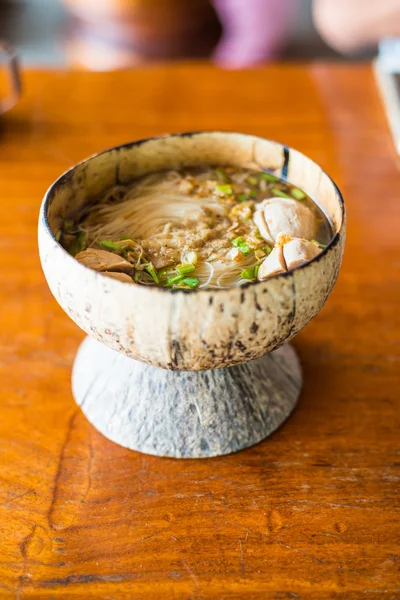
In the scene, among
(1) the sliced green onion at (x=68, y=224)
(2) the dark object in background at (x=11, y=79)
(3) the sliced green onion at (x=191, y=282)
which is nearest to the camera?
(3) the sliced green onion at (x=191, y=282)

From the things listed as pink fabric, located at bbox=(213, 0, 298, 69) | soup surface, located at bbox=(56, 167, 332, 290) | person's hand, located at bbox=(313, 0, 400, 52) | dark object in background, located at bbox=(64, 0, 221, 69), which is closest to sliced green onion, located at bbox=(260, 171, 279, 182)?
soup surface, located at bbox=(56, 167, 332, 290)

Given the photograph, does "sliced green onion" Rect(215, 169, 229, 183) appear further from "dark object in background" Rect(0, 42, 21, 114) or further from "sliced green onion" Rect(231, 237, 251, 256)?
"dark object in background" Rect(0, 42, 21, 114)

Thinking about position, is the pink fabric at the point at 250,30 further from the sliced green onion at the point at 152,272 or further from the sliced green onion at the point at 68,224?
the sliced green onion at the point at 152,272

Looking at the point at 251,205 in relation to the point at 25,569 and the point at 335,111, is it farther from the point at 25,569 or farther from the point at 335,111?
the point at 335,111

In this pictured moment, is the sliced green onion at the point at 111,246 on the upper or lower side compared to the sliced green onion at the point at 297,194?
lower

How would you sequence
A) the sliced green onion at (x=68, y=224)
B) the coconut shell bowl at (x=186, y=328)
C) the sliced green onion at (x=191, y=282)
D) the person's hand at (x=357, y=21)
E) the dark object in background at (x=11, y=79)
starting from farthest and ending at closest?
the person's hand at (x=357, y=21), the dark object in background at (x=11, y=79), the sliced green onion at (x=68, y=224), the sliced green onion at (x=191, y=282), the coconut shell bowl at (x=186, y=328)

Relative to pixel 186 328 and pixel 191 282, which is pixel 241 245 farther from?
pixel 186 328

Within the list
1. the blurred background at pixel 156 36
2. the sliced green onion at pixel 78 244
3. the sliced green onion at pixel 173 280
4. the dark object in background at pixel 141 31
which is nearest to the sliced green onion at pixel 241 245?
the sliced green onion at pixel 173 280
